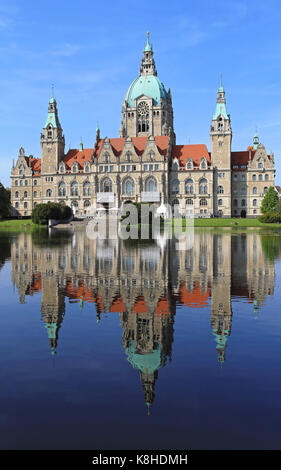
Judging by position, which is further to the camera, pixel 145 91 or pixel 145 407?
pixel 145 91

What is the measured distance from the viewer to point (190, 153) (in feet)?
372

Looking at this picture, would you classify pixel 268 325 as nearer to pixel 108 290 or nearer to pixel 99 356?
pixel 99 356

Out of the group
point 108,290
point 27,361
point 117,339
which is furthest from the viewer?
point 108,290

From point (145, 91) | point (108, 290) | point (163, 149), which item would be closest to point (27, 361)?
point (108, 290)

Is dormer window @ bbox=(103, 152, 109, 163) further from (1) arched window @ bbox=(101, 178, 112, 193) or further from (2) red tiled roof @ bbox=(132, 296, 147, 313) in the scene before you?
(2) red tiled roof @ bbox=(132, 296, 147, 313)

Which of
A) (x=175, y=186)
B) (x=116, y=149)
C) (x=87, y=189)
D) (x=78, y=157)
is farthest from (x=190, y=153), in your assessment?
(x=78, y=157)

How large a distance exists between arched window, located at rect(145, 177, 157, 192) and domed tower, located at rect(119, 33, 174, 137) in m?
Result: 17.4

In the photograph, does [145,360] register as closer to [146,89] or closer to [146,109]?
[146,109]

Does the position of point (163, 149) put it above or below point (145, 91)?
below

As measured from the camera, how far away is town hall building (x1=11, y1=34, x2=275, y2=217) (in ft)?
358

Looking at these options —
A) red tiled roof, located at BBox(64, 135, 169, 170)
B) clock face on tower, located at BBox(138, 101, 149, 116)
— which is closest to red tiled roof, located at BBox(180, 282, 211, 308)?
red tiled roof, located at BBox(64, 135, 169, 170)

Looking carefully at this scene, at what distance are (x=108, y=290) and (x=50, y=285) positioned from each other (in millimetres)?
3246

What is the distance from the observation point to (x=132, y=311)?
15914mm

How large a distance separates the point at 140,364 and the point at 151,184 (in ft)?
328
